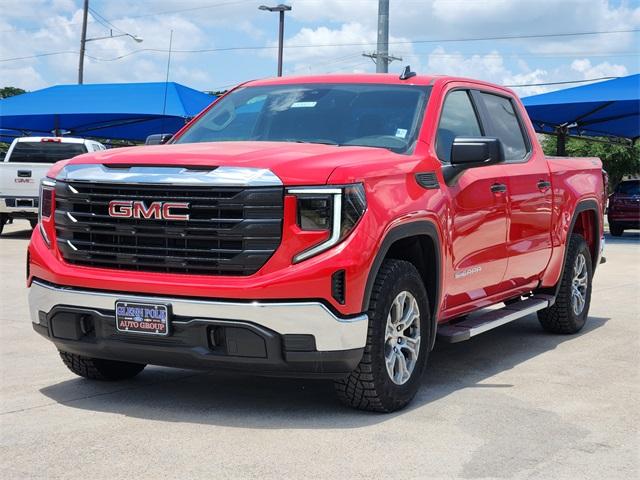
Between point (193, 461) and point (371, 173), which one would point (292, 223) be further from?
point (193, 461)

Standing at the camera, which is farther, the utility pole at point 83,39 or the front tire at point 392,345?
the utility pole at point 83,39

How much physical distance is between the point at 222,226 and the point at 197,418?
104cm

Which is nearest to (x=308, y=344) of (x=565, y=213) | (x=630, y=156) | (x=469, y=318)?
(x=469, y=318)

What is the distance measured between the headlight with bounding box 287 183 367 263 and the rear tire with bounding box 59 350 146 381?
176 cm

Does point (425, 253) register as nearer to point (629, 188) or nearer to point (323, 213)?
point (323, 213)

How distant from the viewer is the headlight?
503 cm

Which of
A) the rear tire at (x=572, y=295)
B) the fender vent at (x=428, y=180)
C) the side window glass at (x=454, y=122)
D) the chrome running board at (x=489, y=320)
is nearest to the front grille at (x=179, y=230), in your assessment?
the fender vent at (x=428, y=180)

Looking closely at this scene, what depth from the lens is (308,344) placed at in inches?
198

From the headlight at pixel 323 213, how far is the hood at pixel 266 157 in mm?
55

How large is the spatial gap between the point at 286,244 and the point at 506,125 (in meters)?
3.14

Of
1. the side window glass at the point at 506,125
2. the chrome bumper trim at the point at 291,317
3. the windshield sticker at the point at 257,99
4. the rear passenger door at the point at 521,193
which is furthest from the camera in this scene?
the side window glass at the point at 506,125

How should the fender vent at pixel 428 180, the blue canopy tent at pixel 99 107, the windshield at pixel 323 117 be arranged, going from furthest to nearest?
the blue canopy tent at pixel 99 107 → the windshield at pixel 323 117 → the fender vent at pixel 428 180

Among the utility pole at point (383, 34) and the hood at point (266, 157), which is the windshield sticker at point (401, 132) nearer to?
the hood at point (266, 157)

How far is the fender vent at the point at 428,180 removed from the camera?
5802 mm
